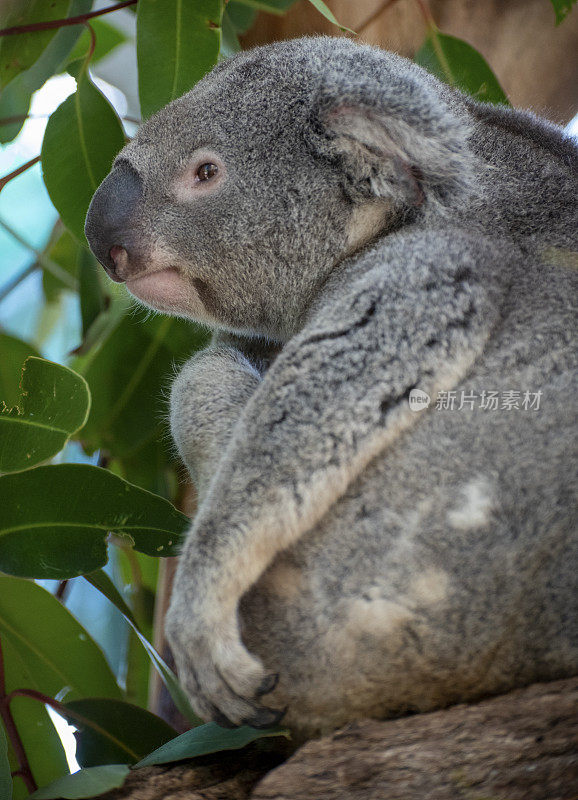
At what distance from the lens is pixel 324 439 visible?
165 cm

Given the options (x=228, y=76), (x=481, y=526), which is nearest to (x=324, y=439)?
(x=481, y=526)

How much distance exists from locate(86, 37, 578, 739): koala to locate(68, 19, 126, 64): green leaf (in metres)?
1.65

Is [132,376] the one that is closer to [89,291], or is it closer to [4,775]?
[89,291]

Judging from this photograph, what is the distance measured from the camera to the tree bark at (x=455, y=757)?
146 centimetres

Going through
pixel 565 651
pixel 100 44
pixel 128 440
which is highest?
pixel 565 651

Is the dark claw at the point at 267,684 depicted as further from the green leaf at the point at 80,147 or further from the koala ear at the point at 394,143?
the green leaf at the point at 80,147

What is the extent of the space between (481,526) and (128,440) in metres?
1.67

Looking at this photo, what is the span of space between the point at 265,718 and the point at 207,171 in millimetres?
1366

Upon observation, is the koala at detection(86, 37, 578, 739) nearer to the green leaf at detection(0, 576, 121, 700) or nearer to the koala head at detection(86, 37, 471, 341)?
the koala head at detection(86, 37, 471, 341)

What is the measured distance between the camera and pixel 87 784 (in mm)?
1646

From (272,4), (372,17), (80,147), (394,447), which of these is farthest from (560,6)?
(394,447)

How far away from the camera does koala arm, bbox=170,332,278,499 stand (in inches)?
80.5

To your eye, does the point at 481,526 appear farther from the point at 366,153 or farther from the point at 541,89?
the point at 541,89

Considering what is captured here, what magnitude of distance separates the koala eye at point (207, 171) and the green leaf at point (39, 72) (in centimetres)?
Result: 103
